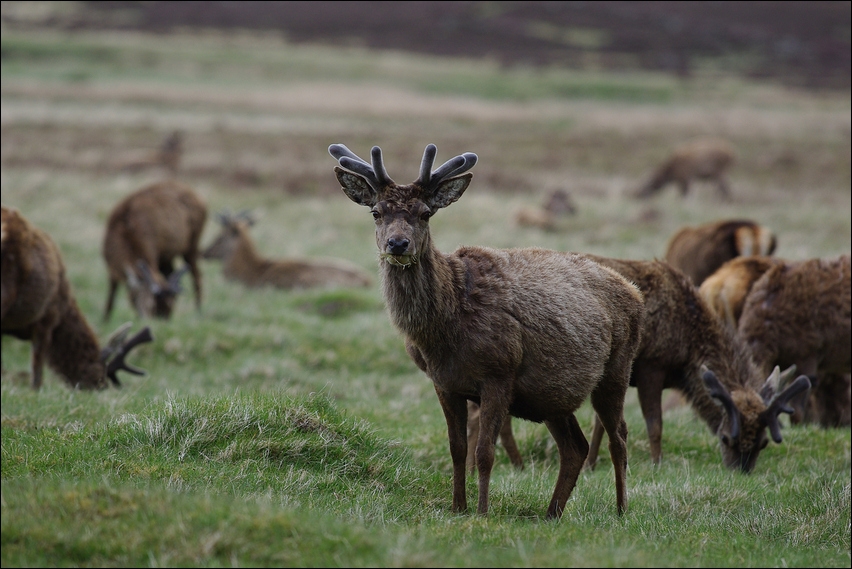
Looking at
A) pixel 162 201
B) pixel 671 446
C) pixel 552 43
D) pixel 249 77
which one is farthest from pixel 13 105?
pixel 552 43

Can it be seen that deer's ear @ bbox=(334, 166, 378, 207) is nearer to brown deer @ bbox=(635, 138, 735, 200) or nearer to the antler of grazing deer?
the antler of grazing deer

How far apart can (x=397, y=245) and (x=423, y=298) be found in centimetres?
45

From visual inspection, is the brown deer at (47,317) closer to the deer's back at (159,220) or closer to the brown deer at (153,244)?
the brown deer at (153,244)

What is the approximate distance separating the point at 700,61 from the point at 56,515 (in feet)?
279

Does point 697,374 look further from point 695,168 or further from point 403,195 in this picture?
point 695,168

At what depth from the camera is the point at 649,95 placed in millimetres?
62125

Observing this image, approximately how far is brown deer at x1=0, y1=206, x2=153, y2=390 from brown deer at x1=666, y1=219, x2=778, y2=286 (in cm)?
818

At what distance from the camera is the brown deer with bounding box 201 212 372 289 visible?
59.3 ft

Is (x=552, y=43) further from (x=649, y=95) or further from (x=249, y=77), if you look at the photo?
(x=249, y=77)

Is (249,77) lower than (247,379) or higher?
higher

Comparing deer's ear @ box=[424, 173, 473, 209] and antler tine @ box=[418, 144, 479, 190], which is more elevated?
antler tine @ box=[418, 144, 479, 190]

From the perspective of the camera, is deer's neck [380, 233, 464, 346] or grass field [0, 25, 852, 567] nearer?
grass field [0, 25, 852, 567]

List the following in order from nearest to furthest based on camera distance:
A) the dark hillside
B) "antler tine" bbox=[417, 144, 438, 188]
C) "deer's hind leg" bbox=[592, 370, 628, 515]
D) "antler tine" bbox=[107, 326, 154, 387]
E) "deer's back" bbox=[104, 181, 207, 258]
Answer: "antler tine" bbox=[417, 144, 438, 188]
"deer's hind leg" bbox=[592, 370, 628, 515]
"antler tine" bbox=[107, 326, 154, 387]
"deer's back" bbox=[104, 181, 207, 258]
the dark hillside

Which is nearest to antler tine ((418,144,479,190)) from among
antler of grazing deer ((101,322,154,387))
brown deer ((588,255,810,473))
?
brown deer ((588,255,810,473))
